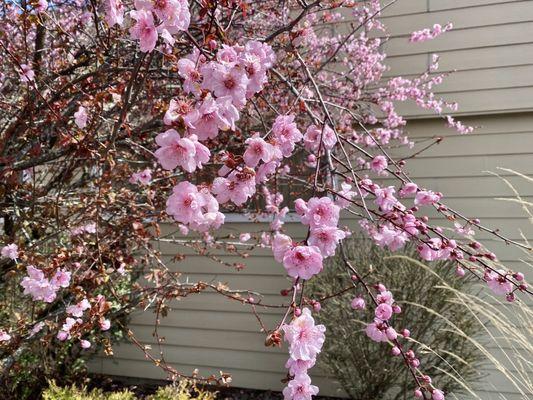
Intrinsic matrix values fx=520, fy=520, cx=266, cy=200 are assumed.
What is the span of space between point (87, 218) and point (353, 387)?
96.5 inches

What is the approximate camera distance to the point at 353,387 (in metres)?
4.07

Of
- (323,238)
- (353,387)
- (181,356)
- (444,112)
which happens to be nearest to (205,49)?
(323,238)

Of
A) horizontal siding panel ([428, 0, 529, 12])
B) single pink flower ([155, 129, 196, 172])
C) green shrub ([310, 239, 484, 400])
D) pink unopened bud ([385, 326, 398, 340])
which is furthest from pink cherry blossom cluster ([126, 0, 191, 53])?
horizontal siding panel ([428, 0, 529, 12])

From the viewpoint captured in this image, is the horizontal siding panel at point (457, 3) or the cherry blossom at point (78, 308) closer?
the cherry blossom at point (78, 308)

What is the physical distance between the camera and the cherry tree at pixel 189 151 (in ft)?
4.53

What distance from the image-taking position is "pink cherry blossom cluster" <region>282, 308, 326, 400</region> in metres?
1.38

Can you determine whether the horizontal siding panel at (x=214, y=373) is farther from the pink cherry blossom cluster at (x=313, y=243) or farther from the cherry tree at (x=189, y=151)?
the pink cherry blossom cluster at (x=313, y=243)

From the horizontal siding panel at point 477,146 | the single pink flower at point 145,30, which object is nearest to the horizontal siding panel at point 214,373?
the horizontal siding panel at point 477,146

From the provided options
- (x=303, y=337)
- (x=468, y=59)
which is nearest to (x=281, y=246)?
(x=303, y=337)

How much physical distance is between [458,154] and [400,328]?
72.5 inches

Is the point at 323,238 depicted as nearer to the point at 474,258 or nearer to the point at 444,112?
the point at 474,258

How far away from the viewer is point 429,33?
183 inches

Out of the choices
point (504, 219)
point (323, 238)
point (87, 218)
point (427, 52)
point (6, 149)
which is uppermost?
point (427, 52)

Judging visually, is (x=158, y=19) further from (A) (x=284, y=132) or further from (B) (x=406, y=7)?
(B) (x=406, y=7)
